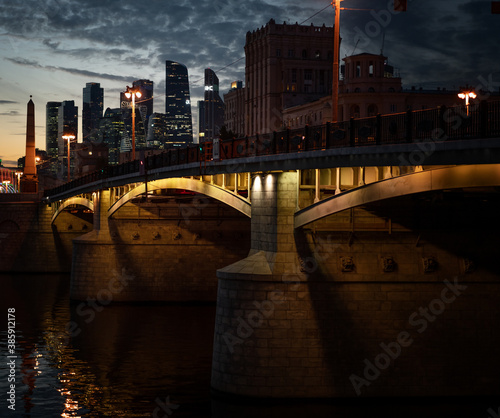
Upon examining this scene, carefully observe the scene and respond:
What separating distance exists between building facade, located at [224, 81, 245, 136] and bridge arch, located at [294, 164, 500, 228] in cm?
12844

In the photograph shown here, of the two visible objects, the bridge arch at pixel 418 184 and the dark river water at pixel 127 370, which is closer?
the bridge arch at pixel 418 184

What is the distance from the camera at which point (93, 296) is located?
50.1 meters

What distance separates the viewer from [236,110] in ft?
538

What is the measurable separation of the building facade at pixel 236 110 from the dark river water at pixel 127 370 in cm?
10856

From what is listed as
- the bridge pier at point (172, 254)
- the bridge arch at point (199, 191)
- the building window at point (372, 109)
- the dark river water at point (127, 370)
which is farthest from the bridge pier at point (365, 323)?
the building window at point (372, 109)

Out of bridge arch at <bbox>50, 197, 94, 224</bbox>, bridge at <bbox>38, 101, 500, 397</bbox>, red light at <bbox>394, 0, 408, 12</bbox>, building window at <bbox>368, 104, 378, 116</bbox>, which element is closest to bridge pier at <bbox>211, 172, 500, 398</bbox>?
bridge at <bbox>38, 101, 500, 397</bbox>

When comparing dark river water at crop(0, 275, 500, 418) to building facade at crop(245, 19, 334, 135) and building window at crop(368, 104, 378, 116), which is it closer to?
building window at crop(368, 104, 378, 116)

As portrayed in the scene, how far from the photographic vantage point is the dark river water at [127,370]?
24.6m

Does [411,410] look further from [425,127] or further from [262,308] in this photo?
[425,127]

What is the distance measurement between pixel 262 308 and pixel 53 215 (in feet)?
173

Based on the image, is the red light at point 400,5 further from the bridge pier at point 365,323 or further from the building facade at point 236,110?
the building facade at point 236,110

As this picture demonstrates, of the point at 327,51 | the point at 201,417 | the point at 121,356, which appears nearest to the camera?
the point at 201,417

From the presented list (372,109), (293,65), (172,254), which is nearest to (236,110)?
(293,65)

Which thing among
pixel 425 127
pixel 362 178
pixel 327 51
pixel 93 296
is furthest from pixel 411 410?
pixel 327 51
